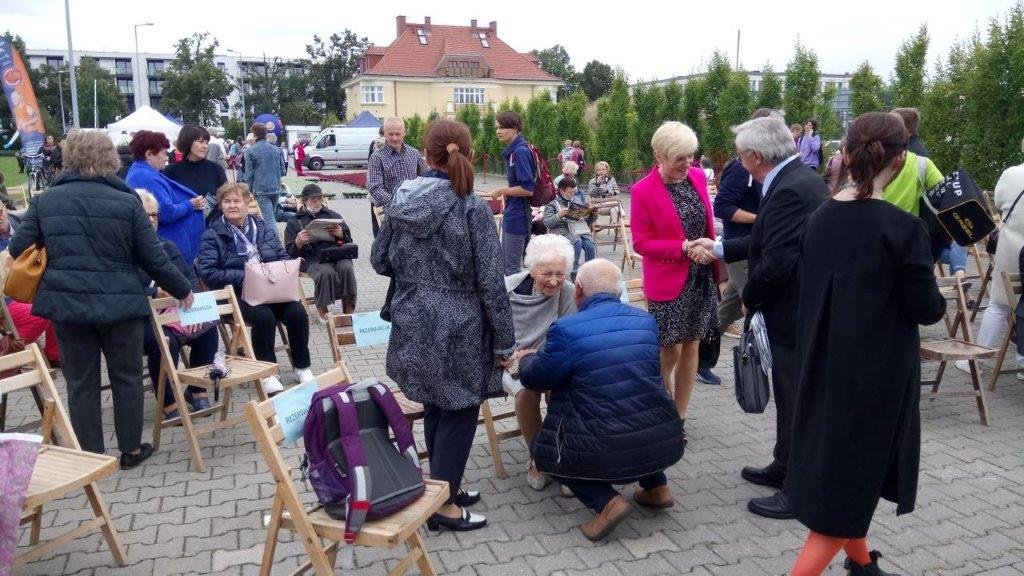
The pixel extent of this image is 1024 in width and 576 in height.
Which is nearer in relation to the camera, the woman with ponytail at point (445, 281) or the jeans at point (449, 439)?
the woman with ponytail at point (445, 281)

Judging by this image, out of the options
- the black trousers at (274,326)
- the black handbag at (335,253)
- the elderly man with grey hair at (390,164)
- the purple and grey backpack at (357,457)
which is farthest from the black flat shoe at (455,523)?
the elderly man with grey hair at (390,164)

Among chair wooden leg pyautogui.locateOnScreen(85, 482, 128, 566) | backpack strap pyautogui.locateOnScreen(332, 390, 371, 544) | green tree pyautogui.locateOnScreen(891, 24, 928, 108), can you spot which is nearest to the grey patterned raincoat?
backpack strap pyautogui.locateOnScreen(332, 390, 371, 544)

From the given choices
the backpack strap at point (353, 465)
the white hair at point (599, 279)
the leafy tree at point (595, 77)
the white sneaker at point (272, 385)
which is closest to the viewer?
the backpack strap at point (353, 465)

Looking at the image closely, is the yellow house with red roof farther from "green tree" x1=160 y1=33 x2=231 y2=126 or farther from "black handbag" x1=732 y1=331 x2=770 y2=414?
"black handbag" x1=732 y1=331 x2=770 y2=414

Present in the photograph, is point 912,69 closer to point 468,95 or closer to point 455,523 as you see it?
point 455,523

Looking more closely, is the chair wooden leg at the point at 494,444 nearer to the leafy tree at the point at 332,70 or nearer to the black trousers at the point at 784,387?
the black trousers at the point at 784,387

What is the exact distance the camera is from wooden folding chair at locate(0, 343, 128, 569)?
287 cm

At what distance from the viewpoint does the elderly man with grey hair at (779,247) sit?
3.25m

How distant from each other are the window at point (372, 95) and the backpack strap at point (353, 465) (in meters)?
57.6

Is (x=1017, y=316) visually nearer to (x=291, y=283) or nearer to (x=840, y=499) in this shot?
(x=840, y=499)

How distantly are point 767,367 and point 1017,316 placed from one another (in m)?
2.99

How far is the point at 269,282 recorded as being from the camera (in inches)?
214

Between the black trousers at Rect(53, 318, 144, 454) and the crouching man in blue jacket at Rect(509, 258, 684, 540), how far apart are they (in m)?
2.27

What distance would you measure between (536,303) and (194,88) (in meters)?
61.4
